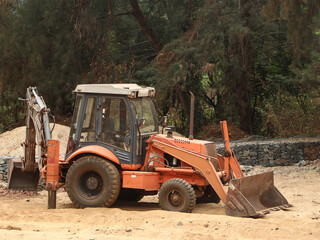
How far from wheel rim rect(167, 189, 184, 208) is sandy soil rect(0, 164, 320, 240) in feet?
0.97

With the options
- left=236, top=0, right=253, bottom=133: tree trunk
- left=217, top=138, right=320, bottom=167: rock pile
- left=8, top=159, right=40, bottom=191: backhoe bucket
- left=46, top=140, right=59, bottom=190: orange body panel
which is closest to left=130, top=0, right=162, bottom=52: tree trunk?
left=236, top=0, right=253, bottom=133: tree trunk

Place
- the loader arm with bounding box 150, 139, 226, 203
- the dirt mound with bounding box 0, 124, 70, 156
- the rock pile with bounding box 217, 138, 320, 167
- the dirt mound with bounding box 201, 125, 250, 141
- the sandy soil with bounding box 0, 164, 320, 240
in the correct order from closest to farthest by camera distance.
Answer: the sandy soil with bounding box 0, 164, 320, 240
the loader arm with bounding box 150, 139, 226, 203
the rock pile with bounding box 217, 138, 320, 167
the dirt mound with bounding box 0, 124, 70, 156
the dirt mound with bounding box 201, 125, 250, 141

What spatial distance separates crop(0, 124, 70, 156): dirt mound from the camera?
16219mm

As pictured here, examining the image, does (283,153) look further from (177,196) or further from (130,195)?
(177,196)

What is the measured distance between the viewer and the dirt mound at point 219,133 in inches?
786

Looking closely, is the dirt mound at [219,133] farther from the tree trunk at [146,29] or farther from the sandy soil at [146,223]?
the sandy soil at [146,223]

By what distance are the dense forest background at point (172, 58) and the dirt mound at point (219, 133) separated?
0.66 metres

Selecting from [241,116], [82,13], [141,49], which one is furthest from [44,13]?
[241,116]

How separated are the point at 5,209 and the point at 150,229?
3.28 meters

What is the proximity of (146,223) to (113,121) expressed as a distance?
7.04 feet

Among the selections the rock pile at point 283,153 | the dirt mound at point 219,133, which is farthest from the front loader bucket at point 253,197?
the dirt mound at point 219,133

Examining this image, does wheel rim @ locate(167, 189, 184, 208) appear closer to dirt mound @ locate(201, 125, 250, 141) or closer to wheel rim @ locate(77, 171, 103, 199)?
wheel rim @ locate(77, 171, 103, 199)

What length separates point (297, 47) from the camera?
16109mm

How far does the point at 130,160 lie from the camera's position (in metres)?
9.48
